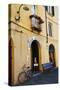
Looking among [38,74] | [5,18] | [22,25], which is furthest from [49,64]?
[5,18]

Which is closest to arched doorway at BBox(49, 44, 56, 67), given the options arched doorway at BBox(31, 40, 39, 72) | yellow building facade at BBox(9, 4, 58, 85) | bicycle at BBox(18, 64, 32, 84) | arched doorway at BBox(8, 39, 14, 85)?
yellow building facade at BBox(9, 4, 58, 85)

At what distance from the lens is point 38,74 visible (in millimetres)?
1967

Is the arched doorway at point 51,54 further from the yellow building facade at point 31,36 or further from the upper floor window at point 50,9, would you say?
the upper floor window at point 50,9

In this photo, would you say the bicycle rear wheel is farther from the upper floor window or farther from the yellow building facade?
the upper floor window

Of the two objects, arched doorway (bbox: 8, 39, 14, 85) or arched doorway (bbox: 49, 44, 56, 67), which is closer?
arched doorway (bbox: 8, 39, 14, 85)

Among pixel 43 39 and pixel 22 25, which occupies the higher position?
pixel 22 25

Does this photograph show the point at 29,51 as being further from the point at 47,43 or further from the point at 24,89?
the point at 24,89

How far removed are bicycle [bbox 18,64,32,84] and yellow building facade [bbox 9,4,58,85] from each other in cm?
3

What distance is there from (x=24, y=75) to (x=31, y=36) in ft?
1.24

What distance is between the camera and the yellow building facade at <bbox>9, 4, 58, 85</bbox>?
190cm

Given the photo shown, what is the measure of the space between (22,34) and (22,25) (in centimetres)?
9

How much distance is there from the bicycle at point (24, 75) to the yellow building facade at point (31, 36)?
30 mm

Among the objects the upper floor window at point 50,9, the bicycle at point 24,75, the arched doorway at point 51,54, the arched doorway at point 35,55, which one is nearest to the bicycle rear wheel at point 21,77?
the bicycle at point 24,75

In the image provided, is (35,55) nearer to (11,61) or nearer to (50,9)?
(11,61)
